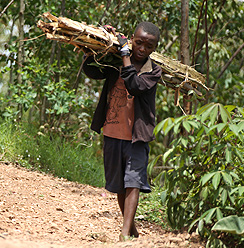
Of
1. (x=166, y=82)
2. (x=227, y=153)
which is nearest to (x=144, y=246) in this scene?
(x=227, y=153)

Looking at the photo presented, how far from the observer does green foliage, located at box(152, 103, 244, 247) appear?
2.57 metres

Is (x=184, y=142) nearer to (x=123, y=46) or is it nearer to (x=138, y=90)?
(x=138, y=90)

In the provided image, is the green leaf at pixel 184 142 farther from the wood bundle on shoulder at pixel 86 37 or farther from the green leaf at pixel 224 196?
the wood bundle on shoulder at pixel 86 37

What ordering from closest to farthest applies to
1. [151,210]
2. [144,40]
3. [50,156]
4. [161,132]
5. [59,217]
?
[144,40], [59,217], [161,132], [151,210], [50,156]

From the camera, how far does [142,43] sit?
304 cm

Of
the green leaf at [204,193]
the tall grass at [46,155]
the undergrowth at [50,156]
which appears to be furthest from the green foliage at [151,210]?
the green leaf at [204,193]

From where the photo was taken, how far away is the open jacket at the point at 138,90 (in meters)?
2.95

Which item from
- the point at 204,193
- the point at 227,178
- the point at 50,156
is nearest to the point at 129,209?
the point at 204,193

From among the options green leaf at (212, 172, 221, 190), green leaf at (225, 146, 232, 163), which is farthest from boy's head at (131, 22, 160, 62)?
green leaf at (212, 172, 221, 190)

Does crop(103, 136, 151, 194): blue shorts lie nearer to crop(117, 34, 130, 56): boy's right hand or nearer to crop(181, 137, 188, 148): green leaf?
crop(181, 137, 188, 148): green leaf

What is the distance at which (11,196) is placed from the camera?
3932mm

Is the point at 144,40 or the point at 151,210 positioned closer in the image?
the point at 144,40

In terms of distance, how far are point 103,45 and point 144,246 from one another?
151 cm

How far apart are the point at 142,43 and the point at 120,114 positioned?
578mm
